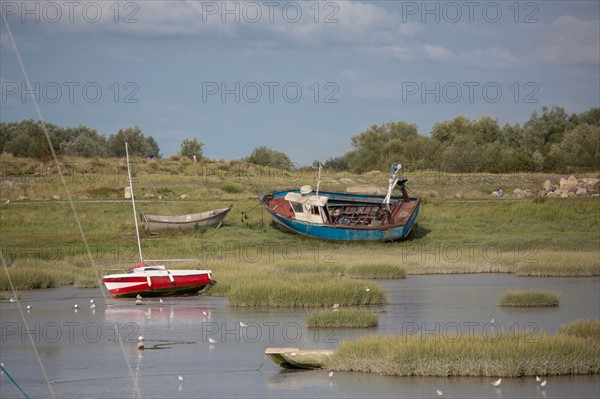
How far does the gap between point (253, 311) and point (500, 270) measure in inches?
647

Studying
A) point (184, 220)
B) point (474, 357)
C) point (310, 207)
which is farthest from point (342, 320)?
point (184, 220)

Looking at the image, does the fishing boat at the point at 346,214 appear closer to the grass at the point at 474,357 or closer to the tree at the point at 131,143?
the grass at the point at 474,357

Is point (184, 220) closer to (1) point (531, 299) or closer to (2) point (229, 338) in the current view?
(1) point (531, 299)

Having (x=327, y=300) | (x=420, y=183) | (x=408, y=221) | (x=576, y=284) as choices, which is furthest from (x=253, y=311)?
(x=420, y=183)

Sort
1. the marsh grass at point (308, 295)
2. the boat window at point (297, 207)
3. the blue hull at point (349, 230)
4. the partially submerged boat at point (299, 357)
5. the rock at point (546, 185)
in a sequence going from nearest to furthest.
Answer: the partially submerged boat at point (299, 357) → the marsh grass at point (308, 295) → the blue hull at point (349, 230) → the boat window at point (297, 207) → the rock at point (546, 185)

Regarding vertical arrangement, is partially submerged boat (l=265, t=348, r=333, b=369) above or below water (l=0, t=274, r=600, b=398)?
above

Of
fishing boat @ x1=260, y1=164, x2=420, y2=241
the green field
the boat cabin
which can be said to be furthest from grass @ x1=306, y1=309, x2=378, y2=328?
the boat cabin

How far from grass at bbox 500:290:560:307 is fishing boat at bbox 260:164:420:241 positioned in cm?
1953

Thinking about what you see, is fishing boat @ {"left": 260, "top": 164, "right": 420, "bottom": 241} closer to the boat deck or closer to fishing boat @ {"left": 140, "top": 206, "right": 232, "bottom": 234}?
the boat deck

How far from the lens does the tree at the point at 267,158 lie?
12850 centimetres

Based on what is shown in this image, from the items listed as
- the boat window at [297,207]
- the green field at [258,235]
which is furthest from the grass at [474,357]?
the boat window at [297,207]

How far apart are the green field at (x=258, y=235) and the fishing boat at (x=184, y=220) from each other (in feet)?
2.14

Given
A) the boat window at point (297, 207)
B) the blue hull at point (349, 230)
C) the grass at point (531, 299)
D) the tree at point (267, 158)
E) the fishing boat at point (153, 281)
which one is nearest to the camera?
the grass at point (531, 299)

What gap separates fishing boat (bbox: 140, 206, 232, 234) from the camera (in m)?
58.1
